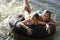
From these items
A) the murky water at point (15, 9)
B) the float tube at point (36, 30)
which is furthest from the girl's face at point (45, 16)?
the murky water at point (15, 9)

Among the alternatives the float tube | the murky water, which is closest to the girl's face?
the float tube

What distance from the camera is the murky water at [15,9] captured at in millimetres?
7887

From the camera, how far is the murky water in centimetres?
789

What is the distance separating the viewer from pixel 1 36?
7.67 m

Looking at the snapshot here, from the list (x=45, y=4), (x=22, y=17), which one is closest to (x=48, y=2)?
(x=45, y=4)

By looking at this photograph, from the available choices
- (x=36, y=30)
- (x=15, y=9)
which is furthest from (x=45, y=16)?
(x=15, y=9)

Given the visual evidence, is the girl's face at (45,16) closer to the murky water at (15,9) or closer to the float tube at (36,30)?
the float tube at (36,30)

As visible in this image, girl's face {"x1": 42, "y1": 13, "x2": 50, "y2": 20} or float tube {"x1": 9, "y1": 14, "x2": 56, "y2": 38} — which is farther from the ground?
girl's face {"x1": 42, "y1": 13, "x2": 50, "y2": 20}

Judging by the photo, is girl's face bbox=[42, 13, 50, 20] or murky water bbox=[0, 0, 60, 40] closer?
girl's face bbox=[42, 13, 50, 20]

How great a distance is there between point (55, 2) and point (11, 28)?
3388 millimetres

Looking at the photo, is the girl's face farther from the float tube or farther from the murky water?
the murky water

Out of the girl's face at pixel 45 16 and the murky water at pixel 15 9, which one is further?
the murky water at pixel 15 9

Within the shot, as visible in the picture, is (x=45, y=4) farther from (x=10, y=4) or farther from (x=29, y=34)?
(x=29, y=34)

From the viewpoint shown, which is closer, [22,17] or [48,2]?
[22,17]
